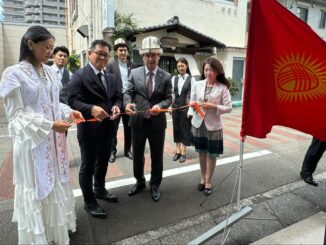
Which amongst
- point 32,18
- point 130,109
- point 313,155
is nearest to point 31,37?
point 130,109

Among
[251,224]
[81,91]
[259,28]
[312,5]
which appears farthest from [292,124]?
[312,5]

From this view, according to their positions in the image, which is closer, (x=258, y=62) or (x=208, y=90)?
(x=258, y=62)

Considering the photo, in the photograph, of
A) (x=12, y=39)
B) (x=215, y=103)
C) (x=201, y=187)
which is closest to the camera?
(x=215, y=103)

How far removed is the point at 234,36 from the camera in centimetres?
1316

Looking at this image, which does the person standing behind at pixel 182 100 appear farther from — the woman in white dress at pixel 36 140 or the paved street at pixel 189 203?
the woman in white dress at pixel 36 140

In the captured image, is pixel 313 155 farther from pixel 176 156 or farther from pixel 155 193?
pixel 155 193

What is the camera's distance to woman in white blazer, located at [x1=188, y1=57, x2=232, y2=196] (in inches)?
130

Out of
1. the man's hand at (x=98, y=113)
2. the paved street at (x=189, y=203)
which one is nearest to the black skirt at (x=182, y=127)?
the paved street at (x=189, y=203)

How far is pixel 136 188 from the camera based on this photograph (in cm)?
356

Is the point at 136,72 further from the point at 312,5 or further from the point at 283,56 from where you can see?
the point at 312,5

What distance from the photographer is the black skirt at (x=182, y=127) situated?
4.79m

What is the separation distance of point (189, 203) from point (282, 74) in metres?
1.89

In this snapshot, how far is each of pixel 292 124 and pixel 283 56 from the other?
26.7 inches

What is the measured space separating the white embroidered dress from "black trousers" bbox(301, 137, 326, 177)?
11.7ft
